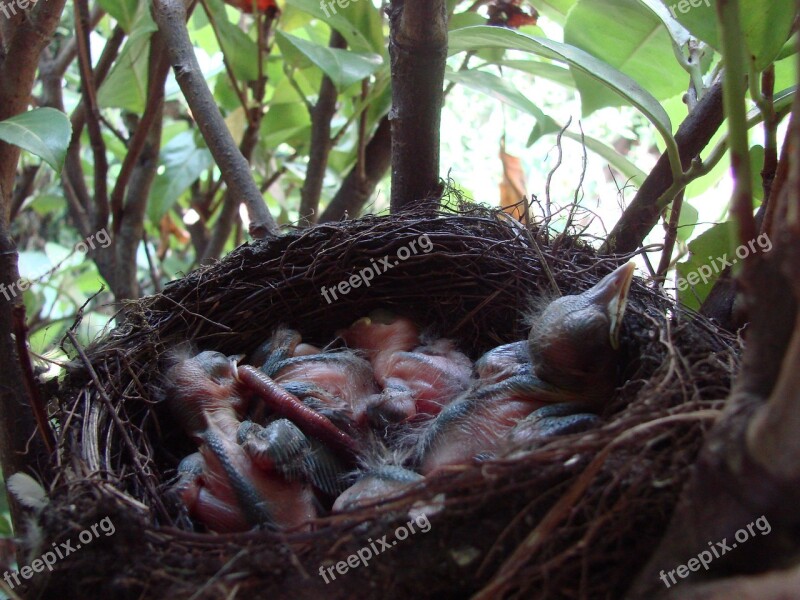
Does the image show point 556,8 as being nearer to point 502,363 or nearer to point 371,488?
Answer: point 502,363

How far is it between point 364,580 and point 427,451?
29 centimetres

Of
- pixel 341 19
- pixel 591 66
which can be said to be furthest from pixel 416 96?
pixel 341 19

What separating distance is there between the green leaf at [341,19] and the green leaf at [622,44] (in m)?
0.35

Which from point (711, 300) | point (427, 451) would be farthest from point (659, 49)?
point (427, 451)

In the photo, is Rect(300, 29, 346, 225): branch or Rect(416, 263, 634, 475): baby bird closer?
Rect(416, 263, 634, 475): baby bird

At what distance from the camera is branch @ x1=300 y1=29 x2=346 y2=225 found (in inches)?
A: 49.7

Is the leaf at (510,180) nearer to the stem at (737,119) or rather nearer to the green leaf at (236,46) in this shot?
the green leaf at (236,46)

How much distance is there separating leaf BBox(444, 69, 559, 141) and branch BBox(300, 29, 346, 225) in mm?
222

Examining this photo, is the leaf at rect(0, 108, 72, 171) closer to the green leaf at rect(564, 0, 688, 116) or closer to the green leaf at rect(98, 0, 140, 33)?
the green leaf at rect(98, 0, 140, 33)

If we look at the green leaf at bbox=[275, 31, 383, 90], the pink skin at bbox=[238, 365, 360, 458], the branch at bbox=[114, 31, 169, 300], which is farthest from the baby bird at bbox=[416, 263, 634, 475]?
the branch at bbox=[114, 31, 169, 300]

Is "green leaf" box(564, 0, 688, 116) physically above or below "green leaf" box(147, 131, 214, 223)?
below

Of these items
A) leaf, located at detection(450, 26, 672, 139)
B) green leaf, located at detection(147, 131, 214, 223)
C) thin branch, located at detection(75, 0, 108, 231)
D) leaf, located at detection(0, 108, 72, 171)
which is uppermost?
thin branch, located at detection(75, 0, 108, 231)

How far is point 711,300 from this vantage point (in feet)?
2.90

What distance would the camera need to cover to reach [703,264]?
3.01 ft
